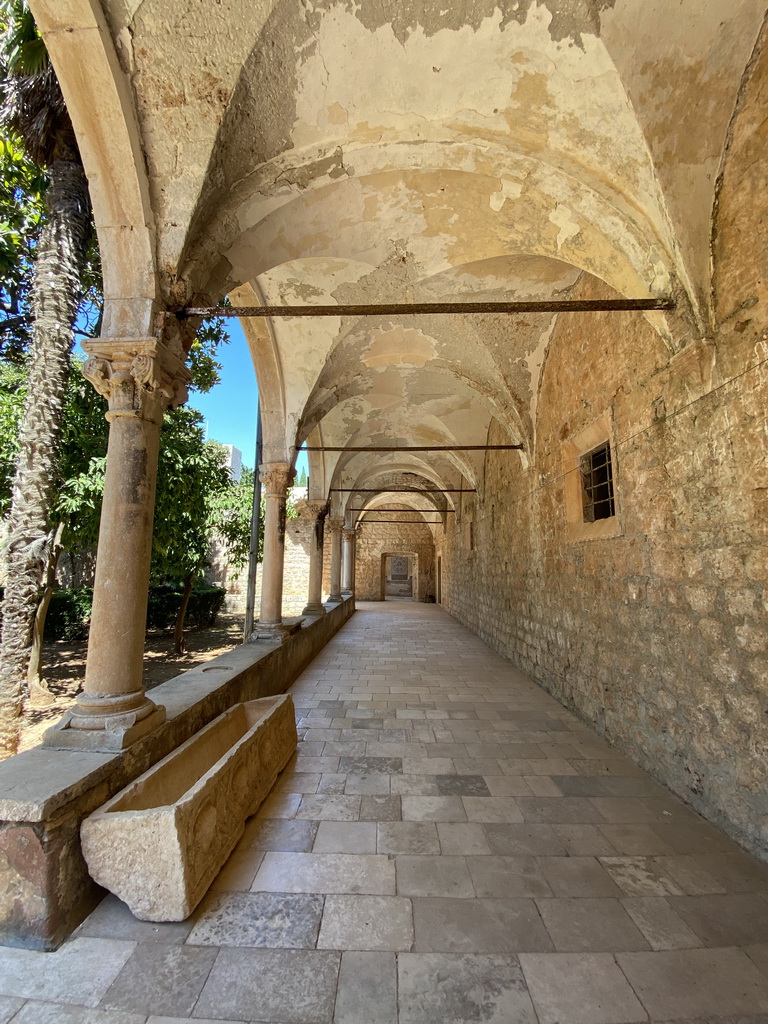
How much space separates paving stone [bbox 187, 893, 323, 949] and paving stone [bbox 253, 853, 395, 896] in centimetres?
7

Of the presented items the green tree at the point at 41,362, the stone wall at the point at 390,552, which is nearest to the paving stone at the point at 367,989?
the green tree at the point at 41,362

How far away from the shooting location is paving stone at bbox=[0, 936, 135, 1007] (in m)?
1.49

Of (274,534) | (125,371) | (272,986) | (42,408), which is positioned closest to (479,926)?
(272,986)

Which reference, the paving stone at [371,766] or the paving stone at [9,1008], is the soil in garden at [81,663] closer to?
the paving stone at [371,766]

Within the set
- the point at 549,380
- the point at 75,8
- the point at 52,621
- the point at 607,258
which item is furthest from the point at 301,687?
the point at 52,621

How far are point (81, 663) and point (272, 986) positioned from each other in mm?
9173

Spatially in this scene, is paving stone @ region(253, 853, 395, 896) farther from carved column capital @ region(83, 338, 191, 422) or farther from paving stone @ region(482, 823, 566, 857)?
carved column capital @ region(83, 338, 191, 422)

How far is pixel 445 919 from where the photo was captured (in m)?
1.84

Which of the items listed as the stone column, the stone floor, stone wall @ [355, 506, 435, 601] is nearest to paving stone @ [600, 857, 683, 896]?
the stone floor

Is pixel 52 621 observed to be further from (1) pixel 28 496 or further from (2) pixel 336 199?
(2) pixel 336 199

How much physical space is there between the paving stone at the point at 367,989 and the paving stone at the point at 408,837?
25.4 inches

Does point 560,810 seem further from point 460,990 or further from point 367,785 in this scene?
point 460,990

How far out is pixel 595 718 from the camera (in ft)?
13.2

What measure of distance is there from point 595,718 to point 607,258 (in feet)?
12.2
